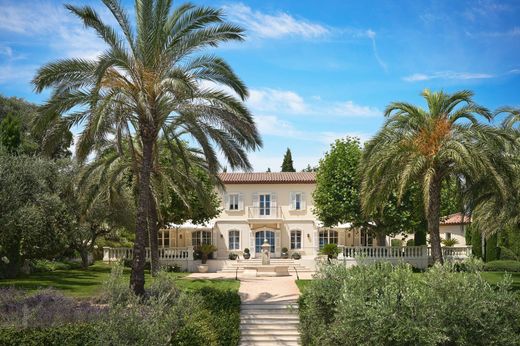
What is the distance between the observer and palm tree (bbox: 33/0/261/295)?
50.0ft

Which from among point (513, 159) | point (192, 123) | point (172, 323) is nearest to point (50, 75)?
point (192, 123)

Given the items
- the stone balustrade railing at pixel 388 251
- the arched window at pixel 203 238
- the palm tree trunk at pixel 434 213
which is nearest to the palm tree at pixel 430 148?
the palm tree trunk at pixel 434 213

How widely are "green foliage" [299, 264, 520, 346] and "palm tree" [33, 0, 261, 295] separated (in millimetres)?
6936

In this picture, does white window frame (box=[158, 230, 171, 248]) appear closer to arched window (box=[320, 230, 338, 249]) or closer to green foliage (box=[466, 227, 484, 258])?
arched window (box=[320, 230, 338, 249])

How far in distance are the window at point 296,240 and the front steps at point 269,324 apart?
22.1 metres

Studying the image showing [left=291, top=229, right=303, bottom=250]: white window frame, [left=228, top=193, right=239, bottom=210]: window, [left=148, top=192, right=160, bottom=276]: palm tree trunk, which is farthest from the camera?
[left=228, top=193, right=239, bottom=210]: window

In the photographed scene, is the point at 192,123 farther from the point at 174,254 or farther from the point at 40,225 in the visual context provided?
the point at 174,254

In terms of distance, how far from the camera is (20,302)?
14.9m

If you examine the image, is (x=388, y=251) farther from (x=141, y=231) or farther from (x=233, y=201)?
(x=141, y=231)

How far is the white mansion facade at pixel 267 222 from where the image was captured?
131 ft

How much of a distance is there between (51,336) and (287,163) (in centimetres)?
4762

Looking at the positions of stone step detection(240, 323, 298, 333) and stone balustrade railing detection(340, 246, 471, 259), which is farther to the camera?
stone balustrade railing detection(340, 246, 471, 259)

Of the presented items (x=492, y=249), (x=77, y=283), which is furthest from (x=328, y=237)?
(x=77, y=283)

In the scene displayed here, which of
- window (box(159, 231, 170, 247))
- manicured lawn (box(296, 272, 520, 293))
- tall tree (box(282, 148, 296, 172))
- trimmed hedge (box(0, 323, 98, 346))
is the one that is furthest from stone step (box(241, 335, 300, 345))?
tall tree (box(282, 148, 296, 172))
